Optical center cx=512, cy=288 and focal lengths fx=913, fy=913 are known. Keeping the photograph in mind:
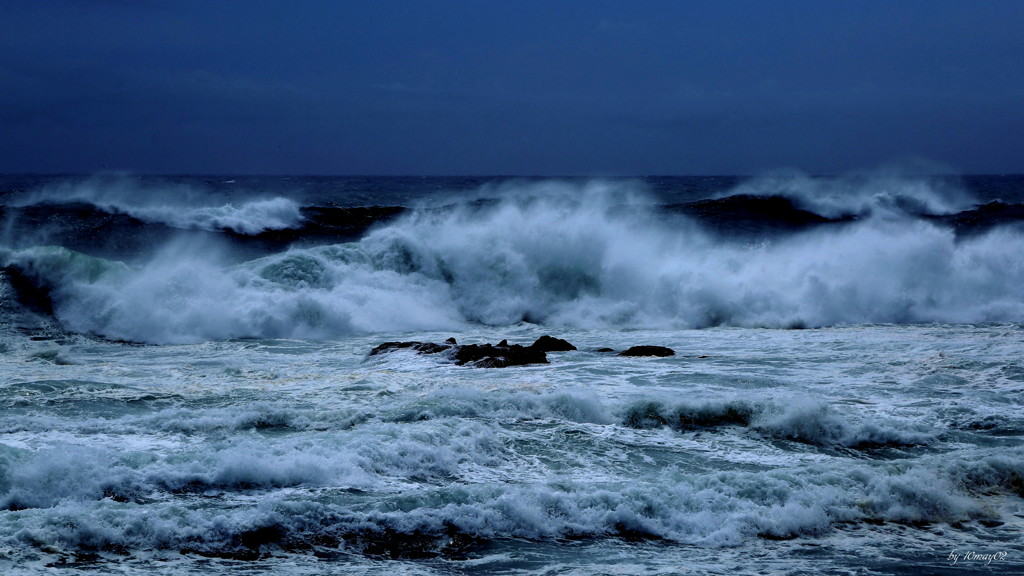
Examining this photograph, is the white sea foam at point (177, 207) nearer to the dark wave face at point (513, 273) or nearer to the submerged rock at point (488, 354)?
the dark wave face at point (513, 273)

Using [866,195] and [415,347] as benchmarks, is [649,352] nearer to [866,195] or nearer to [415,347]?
[415,347]

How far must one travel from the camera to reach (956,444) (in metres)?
8.34

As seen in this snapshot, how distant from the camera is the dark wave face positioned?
53.8ft

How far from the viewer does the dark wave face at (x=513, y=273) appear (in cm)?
1639

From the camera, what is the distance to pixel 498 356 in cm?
1198

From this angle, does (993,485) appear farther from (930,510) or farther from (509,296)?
(509,296)

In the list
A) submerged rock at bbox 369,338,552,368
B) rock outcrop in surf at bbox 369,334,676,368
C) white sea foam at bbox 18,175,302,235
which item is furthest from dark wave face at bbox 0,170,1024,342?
submerged rock at bbox 369,338,552,368

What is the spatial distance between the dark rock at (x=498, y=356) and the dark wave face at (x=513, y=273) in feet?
14.3

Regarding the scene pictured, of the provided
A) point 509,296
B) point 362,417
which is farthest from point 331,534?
point 509,296

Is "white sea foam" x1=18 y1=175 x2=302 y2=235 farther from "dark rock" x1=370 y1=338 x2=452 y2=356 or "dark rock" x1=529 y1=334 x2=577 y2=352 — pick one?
"dark rock" x1=529 y1=334 x2=577 y2=352

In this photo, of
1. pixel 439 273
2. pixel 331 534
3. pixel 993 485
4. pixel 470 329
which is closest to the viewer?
pixel 331 534

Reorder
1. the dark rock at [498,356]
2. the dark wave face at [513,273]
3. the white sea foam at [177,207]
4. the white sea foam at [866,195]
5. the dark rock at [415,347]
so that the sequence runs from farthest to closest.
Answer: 1. the white sea foam at [866,195]
2. the white sea foam at [177,207]
3. the dark wave face at [513,273]
4. the dark rock at [415,347]
5. the dark rock at [498,356]

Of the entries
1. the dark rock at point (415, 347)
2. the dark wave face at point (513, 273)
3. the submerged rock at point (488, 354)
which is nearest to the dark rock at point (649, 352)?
the submerged rock at point (488, 354)

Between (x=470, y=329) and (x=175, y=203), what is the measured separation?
16730mm
